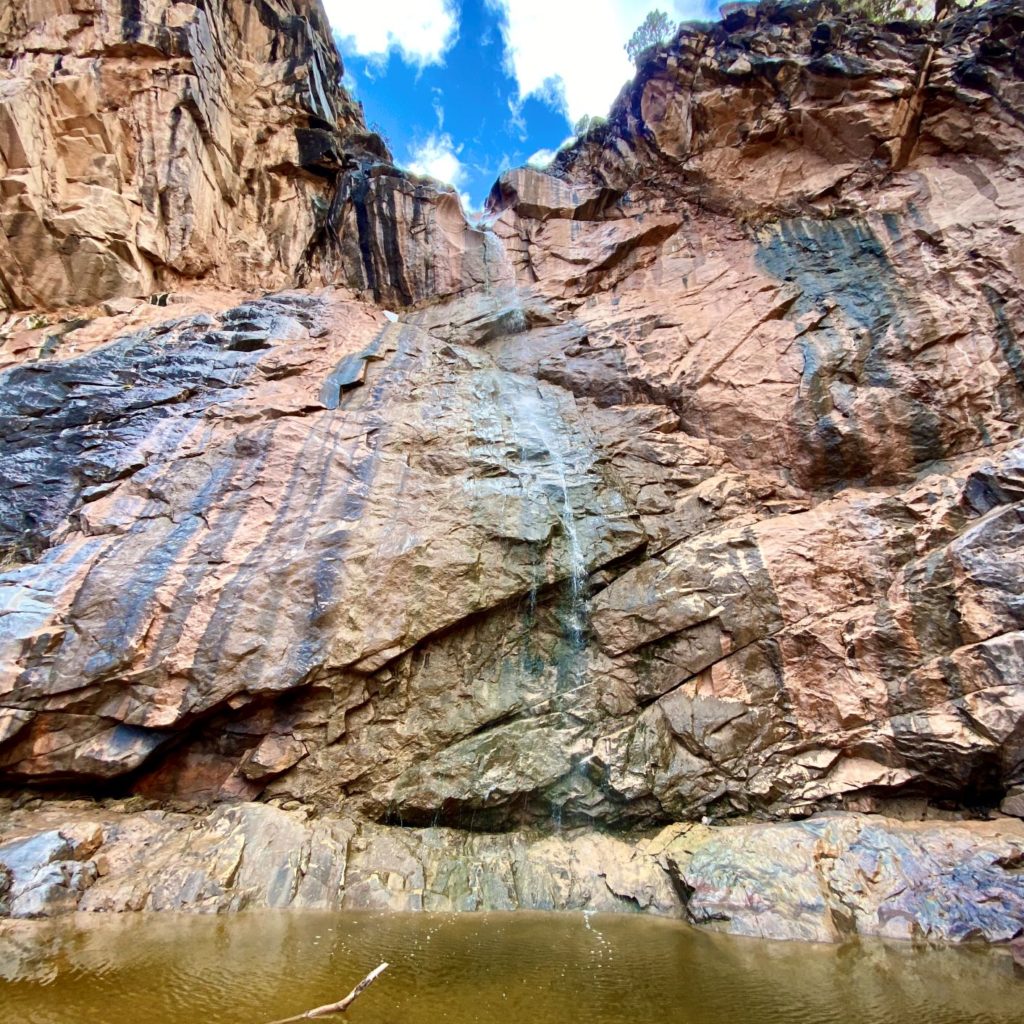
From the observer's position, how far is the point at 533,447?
49.6ft

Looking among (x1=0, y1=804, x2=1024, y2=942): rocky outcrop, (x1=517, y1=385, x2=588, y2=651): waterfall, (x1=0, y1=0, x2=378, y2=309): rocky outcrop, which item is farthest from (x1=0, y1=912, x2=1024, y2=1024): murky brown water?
(x1=0, y1=0, x2=378, y2=309): rocky outcrop

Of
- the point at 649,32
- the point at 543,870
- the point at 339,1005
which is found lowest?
the point at 543,870

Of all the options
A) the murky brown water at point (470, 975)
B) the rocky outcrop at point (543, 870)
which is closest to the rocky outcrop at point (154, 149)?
the rocky outcrop at point (543, 870)

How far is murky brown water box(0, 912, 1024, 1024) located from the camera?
5820 millimetres

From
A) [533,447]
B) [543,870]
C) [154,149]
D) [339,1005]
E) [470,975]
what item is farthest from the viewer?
[154,149]

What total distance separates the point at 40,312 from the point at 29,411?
5.28 meters

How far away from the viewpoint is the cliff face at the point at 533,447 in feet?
35.0

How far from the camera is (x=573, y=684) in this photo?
1206 cm

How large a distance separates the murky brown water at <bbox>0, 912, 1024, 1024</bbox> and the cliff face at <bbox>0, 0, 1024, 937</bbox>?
170cm

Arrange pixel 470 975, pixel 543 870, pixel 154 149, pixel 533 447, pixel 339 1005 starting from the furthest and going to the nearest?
1. pixel 154 149
2. pixel 533 447
3. pixel 543 870
4. pixel 470 975
5. pixel 339 1005

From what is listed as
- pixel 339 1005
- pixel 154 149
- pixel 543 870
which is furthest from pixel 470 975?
pixel 154 149

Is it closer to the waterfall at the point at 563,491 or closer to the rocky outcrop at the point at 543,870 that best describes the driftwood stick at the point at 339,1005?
the rocky outcrop at the point at 543,870

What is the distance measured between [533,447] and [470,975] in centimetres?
1077

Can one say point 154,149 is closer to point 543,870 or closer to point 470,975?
point 543,870
